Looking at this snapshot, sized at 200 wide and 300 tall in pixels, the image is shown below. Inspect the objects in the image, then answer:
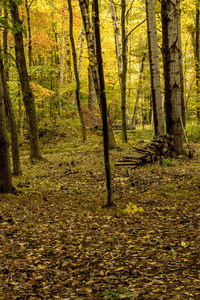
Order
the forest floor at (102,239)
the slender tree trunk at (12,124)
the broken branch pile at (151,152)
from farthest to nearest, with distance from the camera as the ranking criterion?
1. the broken branch pile at (151,152)
2. the slender tree trunk at (12,124)
3. the forest floor at (102,239)

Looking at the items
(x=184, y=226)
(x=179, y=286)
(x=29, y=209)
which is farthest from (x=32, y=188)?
(x=179, y=286)

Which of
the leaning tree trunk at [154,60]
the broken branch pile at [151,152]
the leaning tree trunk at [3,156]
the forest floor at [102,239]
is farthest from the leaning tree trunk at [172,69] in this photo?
the leaning tree trunk at [3,156]

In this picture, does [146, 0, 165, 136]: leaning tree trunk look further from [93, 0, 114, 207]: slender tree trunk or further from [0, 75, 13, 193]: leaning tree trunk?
[0, 75, 13, 193]: leaning tree trunk

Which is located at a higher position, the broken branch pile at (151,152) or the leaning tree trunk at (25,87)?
the leaning tree trunk at (25,87)

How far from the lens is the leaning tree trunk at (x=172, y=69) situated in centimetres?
998

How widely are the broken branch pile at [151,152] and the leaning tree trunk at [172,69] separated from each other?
0.30 metres

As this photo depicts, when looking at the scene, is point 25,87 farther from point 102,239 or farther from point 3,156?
point 102,239

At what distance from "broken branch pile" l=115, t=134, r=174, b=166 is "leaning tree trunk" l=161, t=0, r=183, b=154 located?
298mm

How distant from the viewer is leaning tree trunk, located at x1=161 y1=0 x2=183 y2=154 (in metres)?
9.98

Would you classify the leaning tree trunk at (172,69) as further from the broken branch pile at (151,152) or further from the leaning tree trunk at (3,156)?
the leaning tree trunk at (3,156)

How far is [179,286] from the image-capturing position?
10.2 feet

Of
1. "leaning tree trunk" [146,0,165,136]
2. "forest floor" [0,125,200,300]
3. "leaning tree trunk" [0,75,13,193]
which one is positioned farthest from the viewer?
"leaning tree trunk" [146,0,165,136]

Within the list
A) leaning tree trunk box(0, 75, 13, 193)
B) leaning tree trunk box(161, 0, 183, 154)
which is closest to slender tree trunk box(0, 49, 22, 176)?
leaning tree trunk box(0, 75, 13, 193)

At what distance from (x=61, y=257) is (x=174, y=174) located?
209 inches
